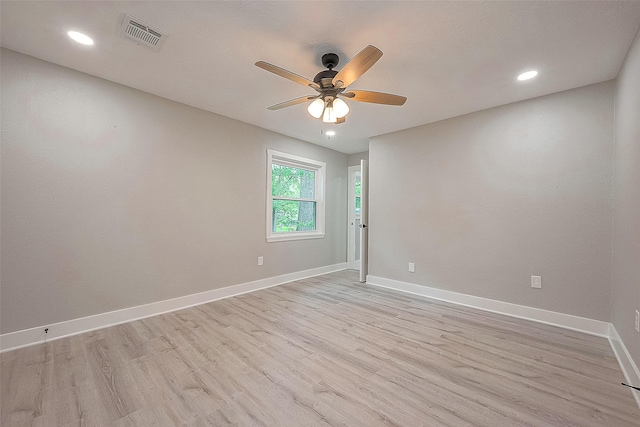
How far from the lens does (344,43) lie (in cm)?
191

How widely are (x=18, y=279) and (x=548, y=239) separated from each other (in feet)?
16.5

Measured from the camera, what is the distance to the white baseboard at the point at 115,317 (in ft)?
6.84

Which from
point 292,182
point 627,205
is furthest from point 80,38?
point 627,205

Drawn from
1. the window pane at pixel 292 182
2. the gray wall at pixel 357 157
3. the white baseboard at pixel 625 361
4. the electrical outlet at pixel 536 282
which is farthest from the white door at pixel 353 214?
the white baseboard at pixel 625 361

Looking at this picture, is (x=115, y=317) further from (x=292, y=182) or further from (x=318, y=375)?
(x=292, y=182)

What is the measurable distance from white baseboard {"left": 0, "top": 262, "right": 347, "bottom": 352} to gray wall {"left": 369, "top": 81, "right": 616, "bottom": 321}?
236 centimetres

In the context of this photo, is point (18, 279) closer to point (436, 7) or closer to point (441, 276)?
point (436, 7)

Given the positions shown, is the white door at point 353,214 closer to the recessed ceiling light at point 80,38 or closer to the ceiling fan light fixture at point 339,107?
the ceiling fan light fixture at point 339,107

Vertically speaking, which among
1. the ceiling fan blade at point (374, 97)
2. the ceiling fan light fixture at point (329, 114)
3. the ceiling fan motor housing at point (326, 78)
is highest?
the ceiling fan motor housing at point (326, 78)

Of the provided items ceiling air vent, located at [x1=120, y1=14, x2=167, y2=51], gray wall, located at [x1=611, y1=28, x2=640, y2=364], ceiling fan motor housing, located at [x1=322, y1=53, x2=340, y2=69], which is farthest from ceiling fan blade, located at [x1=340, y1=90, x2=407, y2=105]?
gray wall, located at [x1=611, y1=28, x2=640, y2=364]

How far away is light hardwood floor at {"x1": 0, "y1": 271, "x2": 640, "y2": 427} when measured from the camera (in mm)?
1415

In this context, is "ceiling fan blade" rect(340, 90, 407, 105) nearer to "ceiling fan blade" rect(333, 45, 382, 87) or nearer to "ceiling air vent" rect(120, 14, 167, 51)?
"ceiling fan blade" rect(333, 45, 382, 87)

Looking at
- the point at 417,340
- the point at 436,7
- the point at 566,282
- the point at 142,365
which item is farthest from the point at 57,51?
the point at 566,282

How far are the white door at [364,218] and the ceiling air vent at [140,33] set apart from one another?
3086mm
